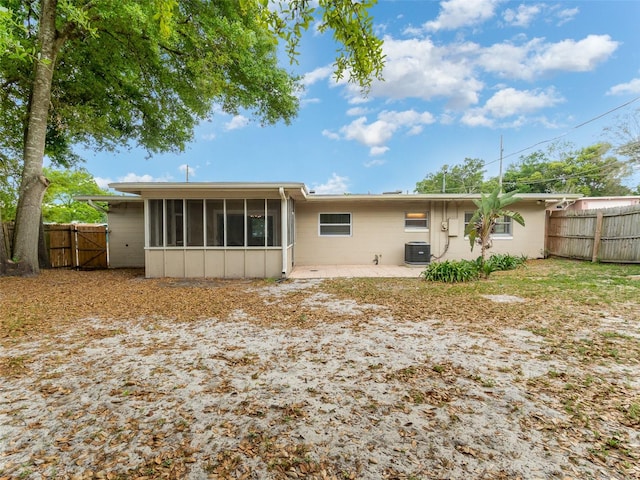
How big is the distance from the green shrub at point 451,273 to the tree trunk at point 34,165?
10.5 metres

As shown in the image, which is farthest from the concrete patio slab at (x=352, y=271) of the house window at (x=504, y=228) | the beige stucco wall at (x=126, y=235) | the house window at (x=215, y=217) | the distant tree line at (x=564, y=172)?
the distant tree line at (x=564, y=172)

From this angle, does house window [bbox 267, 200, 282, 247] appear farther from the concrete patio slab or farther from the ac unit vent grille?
the ac unit vent grille

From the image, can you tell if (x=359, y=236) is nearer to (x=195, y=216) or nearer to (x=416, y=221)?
(x=416, y=221)

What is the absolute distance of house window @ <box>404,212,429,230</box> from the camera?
11641 millimetres

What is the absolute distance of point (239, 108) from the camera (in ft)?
38.2

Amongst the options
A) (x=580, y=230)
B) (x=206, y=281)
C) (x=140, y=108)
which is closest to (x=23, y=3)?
(x=140, y=108)

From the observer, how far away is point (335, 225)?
11688 mm

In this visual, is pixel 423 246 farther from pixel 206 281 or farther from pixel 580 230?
pixel 206 281

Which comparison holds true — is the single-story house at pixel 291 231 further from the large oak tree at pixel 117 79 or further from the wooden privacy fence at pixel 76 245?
the large oak tree at pixel 117 79

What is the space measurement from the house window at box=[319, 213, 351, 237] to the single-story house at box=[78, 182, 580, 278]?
4 cm

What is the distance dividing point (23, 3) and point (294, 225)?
31.4 ft

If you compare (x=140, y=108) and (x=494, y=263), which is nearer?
(x=494, y=263)

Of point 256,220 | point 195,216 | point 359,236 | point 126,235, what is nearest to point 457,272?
point 359,236

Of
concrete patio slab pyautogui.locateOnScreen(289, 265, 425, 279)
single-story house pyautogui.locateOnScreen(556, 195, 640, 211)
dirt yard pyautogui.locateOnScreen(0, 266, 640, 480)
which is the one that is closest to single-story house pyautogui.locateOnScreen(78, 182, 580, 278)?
concrete patio slab pyautogui.locateOnScreen(289, 265, 425, 279)
